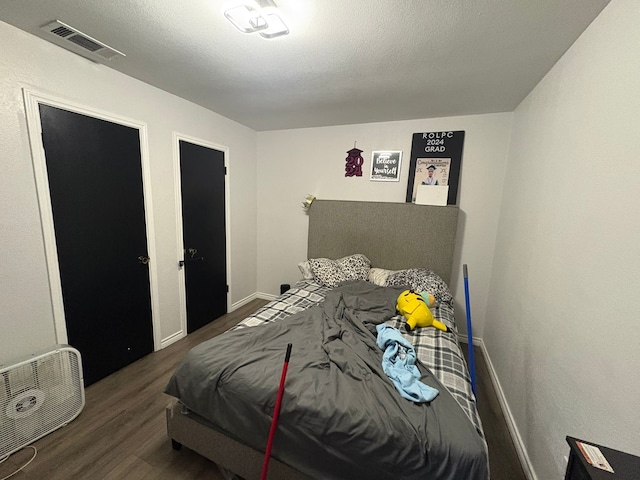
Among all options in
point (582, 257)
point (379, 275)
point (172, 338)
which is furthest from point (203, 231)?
point (582, 257)

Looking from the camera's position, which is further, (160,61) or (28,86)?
(160,61)

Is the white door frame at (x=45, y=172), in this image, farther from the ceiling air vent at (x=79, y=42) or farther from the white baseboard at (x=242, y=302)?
the white baseboard at (x=242, y=302)

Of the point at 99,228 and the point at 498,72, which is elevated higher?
the point at 498,72

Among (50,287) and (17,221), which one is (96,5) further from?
(50,287)

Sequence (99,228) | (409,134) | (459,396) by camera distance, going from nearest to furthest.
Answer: (459,396) < (99,228) < (409,134)

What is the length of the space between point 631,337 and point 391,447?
36.6 inches

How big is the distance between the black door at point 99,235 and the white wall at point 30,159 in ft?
0.37

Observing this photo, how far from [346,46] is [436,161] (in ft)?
5.52

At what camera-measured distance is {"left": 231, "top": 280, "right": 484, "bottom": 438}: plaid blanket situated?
1.30 meters

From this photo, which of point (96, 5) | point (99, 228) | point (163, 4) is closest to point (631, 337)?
point (163, 4)

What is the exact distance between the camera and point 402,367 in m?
1.38

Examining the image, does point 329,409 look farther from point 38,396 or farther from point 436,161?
point 436,161

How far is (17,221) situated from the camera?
5.28ft

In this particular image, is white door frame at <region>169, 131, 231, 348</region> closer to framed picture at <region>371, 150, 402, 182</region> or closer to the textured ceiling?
the textured ceiling
